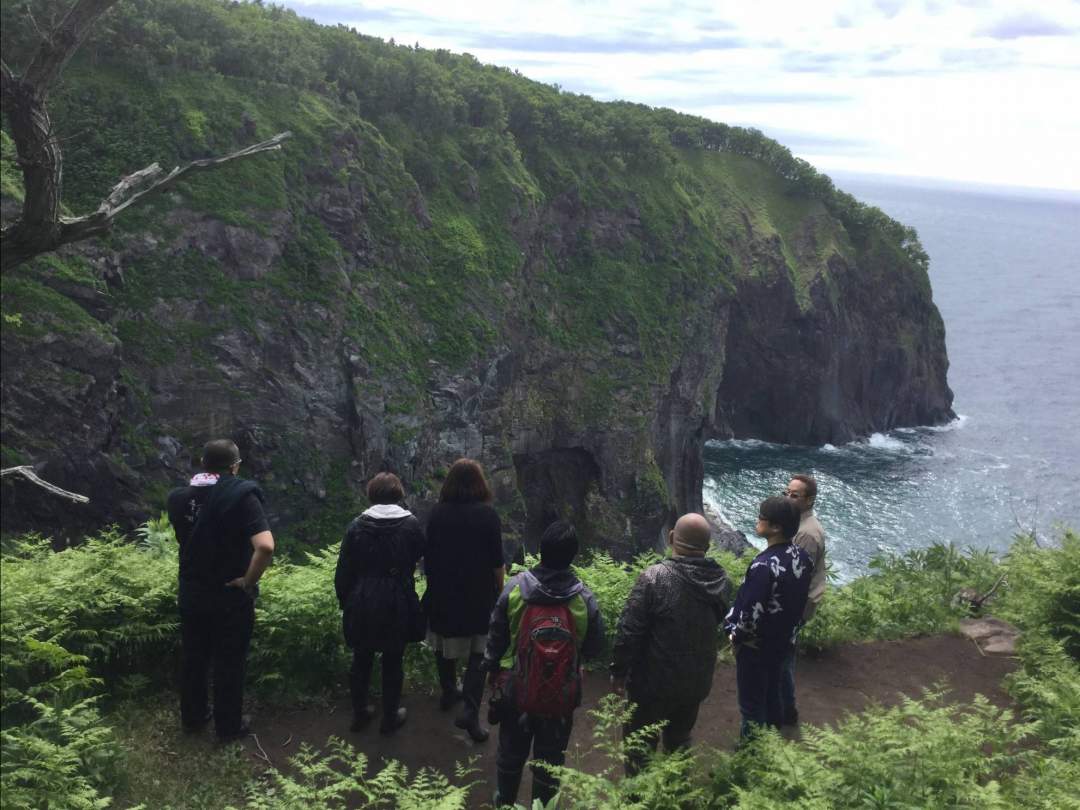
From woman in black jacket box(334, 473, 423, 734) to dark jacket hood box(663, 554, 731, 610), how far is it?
7.34 feet

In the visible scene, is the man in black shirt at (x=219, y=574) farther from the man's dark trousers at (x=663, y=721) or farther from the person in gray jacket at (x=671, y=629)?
the man's dark trousers at (x=663, y=721)

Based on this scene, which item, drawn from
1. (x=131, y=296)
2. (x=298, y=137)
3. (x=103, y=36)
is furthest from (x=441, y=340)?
(x=103, y=36)

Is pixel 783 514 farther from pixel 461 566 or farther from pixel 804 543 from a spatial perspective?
pixel 461 566

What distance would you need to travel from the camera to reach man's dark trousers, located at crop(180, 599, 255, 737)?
23.4ft

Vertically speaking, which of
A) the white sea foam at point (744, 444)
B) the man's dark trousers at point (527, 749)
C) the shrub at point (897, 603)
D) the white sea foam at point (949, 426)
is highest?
the man's dark trousers at point (527, 749)

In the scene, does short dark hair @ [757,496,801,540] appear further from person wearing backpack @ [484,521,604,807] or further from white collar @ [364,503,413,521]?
white collar @ [364,503,413,521]

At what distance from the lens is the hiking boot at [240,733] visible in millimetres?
7320

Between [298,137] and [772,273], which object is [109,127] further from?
[772,273]

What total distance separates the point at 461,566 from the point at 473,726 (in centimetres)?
149

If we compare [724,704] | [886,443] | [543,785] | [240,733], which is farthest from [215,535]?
[886,443]

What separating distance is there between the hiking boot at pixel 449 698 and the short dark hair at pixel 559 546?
2.53 m

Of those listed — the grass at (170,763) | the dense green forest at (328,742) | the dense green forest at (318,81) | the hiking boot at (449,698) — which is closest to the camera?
the dense green forest at (328,742)

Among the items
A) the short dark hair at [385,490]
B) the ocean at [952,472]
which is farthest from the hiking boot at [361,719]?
the ocean at [952,472]

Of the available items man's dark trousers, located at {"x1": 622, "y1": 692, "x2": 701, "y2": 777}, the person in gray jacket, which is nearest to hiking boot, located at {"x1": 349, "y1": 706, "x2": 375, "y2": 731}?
man's dark trousers, located at {"x1": 622, "y1": 692, "x2": 701, "y2": 777}
